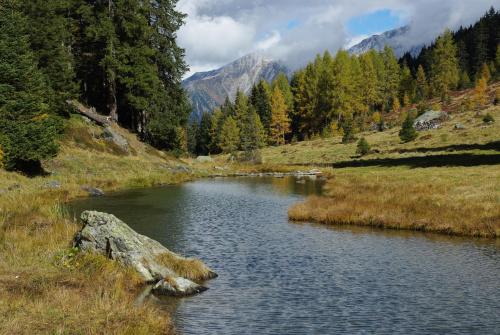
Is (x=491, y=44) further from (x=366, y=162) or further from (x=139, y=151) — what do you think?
(x=139, y=151)

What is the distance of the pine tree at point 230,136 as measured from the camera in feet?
422

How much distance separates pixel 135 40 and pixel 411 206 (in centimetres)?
5256

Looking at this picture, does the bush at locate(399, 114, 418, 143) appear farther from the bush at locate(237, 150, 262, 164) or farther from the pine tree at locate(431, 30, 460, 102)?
the pine tree at locate(431, 30, 460, 102)

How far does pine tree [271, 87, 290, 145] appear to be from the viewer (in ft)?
435

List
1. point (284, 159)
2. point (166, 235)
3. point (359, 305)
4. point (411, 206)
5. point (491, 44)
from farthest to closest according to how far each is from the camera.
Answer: point (491, 44), point (284, 159), point (411, 206), point (166, 235), point (359, 305)

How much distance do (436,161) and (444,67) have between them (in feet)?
314

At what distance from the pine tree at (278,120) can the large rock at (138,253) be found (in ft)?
373

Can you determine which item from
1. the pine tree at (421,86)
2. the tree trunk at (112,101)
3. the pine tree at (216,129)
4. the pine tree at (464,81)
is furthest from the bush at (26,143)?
the pine tree at (464,81)

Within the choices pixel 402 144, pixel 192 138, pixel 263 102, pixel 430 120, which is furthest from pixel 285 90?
pixel 402 144

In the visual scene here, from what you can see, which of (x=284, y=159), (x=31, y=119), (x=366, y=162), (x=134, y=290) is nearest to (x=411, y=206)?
(x=134, y=290)

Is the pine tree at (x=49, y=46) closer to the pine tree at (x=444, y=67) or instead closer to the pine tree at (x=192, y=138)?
the pine tree at (x=192, y=138)

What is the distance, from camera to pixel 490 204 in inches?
1168

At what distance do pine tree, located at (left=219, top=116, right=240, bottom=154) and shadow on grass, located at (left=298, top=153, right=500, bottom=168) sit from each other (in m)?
54.6

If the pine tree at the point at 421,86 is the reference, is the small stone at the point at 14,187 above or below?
below
